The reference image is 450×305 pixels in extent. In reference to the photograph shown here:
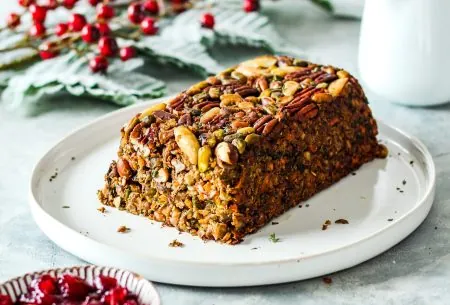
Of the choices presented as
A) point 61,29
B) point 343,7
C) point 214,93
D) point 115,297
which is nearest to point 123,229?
point 214,93

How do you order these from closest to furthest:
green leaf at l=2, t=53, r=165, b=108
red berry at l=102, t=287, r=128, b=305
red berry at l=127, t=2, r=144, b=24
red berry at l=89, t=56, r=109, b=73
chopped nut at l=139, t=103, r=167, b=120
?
red berry at l=102, t=287, r=128, b=305
chopped nut at l=139, t=103, r=167, b=120
green leaf at l=2, t=53, r=165, b=108
red berry at l=89, t=56, r=109, b=73
red berry at l=127, t=2, r=144, b=24

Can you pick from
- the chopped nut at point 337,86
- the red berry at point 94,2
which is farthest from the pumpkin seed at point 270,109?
the red berry at point 94,2

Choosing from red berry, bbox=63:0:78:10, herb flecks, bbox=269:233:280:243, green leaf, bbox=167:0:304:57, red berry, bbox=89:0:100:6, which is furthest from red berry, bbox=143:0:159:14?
herb flecks, bbox=269:233:280:243

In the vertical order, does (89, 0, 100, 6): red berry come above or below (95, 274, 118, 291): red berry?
below

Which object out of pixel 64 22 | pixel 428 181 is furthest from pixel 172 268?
pixel 64 22

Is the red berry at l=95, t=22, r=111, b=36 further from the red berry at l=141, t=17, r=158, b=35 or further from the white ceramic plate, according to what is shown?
the white ceramic plate

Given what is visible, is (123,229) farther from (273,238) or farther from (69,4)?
(69,4)

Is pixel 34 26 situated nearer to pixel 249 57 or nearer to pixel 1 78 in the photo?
pixel 1 78
